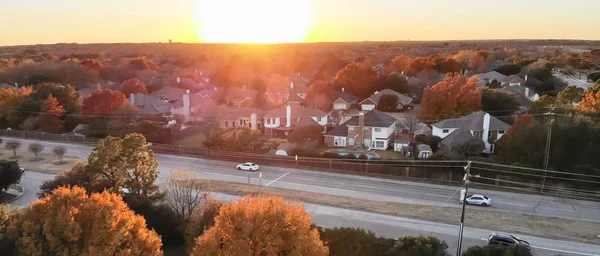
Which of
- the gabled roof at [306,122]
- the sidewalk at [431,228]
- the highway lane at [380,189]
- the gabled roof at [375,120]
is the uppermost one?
the gabled roof at [375,120]

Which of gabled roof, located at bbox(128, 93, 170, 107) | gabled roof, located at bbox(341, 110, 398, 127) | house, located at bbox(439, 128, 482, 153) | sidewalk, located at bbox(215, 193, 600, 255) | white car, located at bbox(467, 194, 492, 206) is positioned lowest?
sidewalk, located at bbox(215, 193, 600, 255)

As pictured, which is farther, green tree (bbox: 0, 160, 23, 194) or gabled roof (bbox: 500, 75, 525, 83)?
gabled roof (bbox: 500, 75, 525, 83)

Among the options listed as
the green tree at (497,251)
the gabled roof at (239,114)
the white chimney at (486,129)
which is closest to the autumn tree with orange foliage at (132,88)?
the gabled roof at (239,114)

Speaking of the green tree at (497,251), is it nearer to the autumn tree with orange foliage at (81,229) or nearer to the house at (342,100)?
the autumn tree with orange foliage at (81,229)

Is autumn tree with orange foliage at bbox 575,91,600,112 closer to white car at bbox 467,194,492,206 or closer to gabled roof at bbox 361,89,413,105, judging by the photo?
white car at bbox 467,194,492,206

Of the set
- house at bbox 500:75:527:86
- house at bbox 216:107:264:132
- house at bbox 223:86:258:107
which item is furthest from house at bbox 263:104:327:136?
house at bbox 500:75:527:86

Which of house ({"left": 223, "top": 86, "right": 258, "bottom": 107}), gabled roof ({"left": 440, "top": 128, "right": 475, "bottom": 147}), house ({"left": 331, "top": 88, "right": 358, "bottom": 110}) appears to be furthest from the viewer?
house ({"left": 223, "top": 86, "right": 258, "bottom": 107})

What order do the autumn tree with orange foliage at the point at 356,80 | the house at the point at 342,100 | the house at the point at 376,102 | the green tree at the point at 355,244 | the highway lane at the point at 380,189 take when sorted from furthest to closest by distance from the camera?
the autumn tree with orange foliage at the point at 356,80 → the house at the point at 342,100 → the house at the point at 376,102 → the highway lane at the point at 380,189 → the green tree at the point at 355,244
